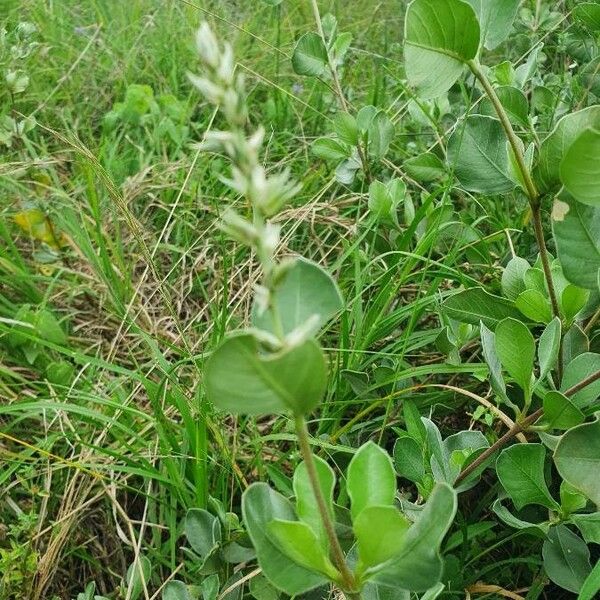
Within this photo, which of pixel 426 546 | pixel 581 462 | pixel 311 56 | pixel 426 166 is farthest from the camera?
pixel 311 56

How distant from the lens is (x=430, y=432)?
88 cm

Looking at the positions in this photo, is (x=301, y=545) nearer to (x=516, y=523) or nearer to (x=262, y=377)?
(x=262, y=377)

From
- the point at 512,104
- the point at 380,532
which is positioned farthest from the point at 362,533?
the point at 512,104

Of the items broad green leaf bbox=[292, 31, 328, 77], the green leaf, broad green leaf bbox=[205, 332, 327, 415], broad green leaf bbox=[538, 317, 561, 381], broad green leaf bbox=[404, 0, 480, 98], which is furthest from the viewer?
broad green leaf bbox=[292, 31, 328, 77]

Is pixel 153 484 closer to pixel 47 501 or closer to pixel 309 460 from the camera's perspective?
pixel 47 501

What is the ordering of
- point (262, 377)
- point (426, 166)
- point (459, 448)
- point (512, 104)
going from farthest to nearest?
point (426, 166), point (512, 104), point (459, 448), point (262, 377)

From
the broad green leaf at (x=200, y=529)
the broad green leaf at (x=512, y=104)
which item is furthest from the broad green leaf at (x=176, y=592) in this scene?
the broad green leaf at (x=512, y=104)

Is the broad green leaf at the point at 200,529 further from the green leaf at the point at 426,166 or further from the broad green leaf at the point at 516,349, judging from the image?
the green leaf at the point at 426,166

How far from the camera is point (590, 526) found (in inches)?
32.1

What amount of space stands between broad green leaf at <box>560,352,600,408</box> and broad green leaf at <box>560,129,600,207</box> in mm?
251

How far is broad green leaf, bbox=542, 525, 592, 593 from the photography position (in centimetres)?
86

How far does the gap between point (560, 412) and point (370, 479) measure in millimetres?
257

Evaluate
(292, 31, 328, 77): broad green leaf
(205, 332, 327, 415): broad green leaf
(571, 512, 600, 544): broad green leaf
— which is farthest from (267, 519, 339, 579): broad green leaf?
(292, 31, 328, 77): broad green leaf

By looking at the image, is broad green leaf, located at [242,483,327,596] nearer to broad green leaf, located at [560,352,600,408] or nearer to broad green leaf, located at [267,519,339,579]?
broad green leaf, located at [267,519,339,579]
